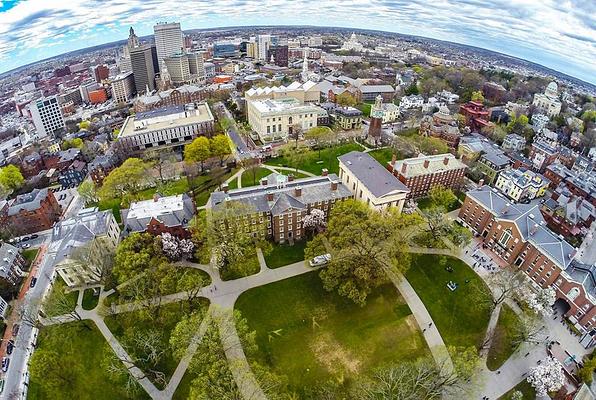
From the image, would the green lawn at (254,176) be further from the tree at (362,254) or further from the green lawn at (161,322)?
the green lawn at (161,322)

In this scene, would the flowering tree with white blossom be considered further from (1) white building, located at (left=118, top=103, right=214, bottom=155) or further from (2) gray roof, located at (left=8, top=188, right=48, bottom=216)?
(1) white building, located at (left=118, top=103, right=214, bottom=155)

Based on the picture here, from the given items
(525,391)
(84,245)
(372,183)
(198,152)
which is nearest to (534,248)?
(525,391)

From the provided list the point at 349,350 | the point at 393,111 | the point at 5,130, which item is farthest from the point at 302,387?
the point at 5,130

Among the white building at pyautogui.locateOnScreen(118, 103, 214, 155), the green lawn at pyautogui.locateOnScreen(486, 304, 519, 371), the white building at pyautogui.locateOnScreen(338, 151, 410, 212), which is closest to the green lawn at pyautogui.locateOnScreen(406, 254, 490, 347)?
the green lawn at pyautogui.locateOnScreen(486, 304, 519, 371)

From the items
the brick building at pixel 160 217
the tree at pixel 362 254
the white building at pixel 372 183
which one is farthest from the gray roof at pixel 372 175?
the brick building at pixel 160 217

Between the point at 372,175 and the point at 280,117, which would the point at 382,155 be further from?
the point at 280,117

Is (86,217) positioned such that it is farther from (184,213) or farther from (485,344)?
(485,344)
